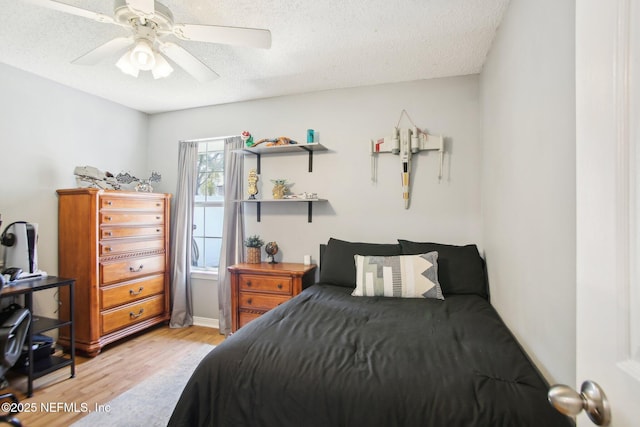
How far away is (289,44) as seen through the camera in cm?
217

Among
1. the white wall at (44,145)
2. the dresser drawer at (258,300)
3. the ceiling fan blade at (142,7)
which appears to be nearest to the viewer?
the ceiling fan blade at (142,7)

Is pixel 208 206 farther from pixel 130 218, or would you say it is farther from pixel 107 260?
pixel 107 260

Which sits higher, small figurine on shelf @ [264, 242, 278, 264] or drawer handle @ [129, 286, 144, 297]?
small figurine on shelf @ [264, 242, 278, 264]

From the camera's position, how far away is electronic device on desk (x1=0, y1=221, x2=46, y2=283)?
94.5 inches

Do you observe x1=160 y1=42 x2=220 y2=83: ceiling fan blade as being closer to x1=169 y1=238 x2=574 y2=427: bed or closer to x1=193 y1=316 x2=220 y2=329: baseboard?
x1=169 y1=238 x2=574 y2=427: bed

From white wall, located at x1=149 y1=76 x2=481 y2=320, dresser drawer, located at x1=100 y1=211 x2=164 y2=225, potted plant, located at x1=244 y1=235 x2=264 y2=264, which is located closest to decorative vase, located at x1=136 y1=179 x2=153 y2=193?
dresser drawer, located at x1=100 y1=211 x2=164 y2=225

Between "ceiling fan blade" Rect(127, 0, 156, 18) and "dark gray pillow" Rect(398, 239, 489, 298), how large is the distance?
7.13 ft

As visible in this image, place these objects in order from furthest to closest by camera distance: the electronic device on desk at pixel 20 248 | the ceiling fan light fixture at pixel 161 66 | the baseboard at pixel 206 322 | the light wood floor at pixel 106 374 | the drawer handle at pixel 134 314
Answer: the baseboard at pixel 206 322
the drawer handle at pixel 134 314
the electronic device on desk at pixel 20 248
the light wood floor at pixel 106 374
the ceiling fan light fixture at pixel 161 66

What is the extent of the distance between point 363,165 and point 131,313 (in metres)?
2.71

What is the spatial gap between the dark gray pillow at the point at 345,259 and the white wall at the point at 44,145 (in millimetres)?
2541

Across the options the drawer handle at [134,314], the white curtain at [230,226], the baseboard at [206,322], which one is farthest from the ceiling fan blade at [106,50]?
the baseboard at [206,322]

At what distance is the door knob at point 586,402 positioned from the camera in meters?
0.48

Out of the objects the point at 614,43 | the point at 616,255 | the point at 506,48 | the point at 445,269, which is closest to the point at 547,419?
the point at 616,255

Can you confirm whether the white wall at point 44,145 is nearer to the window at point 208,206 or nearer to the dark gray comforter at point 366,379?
the window at point 208,206
